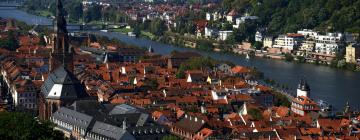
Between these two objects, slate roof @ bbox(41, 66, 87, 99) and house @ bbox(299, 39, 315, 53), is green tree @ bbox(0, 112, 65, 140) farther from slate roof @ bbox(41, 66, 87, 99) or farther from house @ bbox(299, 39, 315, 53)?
house @ bbox(299, 39, 315, 53)

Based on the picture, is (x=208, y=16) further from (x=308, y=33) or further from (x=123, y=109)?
(x=123, y=109)

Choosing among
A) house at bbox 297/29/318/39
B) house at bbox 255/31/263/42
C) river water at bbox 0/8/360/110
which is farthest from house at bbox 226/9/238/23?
river water at bbox 0/8/360/110

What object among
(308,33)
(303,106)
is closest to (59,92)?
(303,106)

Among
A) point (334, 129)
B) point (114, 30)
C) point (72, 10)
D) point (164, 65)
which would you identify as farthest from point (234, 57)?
point (72, 10)

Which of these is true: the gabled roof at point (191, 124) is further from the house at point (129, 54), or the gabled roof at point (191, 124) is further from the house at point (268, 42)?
the house at point (268, 42)

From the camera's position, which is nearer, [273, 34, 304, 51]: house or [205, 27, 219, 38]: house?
[273, 34, 304, 51]: house
